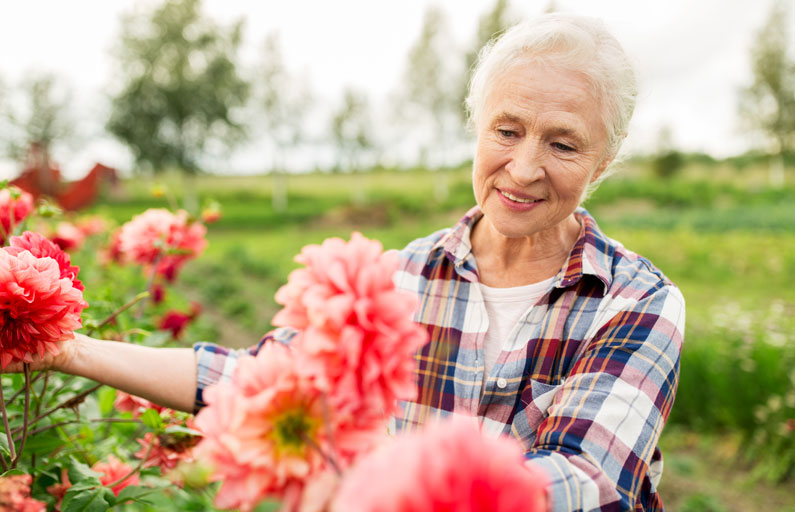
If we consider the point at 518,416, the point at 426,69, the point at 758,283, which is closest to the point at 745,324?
the point at 518,416

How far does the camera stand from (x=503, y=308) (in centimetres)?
165

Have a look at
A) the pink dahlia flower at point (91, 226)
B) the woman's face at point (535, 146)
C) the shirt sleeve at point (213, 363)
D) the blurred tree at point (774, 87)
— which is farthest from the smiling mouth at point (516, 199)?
the blurred tree at point (774, 87)

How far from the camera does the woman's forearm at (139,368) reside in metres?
1.21

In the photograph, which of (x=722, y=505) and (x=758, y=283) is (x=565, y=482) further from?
(x=758, y=283)

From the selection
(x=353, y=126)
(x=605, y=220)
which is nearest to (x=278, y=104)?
(x=353, y=126)

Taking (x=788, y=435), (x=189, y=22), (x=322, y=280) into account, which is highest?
(x=189, y=22)

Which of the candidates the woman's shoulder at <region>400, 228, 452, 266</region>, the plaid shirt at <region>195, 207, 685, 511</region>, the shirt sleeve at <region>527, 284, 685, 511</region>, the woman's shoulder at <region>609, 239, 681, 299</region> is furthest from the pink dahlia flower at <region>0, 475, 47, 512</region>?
the woman's shoulder at <region>609, 239, 681, 299</region>

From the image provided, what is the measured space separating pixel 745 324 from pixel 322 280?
5.45 meters

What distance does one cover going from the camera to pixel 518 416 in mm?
1433

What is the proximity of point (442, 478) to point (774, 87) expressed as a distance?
3645 cm

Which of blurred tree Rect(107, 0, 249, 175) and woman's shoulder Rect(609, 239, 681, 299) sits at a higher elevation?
blurred tree Rect(107, 0, 249, 175)

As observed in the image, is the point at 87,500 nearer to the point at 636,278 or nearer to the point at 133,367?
the point at 133,367

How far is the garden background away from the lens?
14.5 feet

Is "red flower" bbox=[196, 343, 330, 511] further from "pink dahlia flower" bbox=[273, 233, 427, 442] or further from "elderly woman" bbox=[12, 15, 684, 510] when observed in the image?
"elderly woman" bbox=[12, 15, 684, 510]
